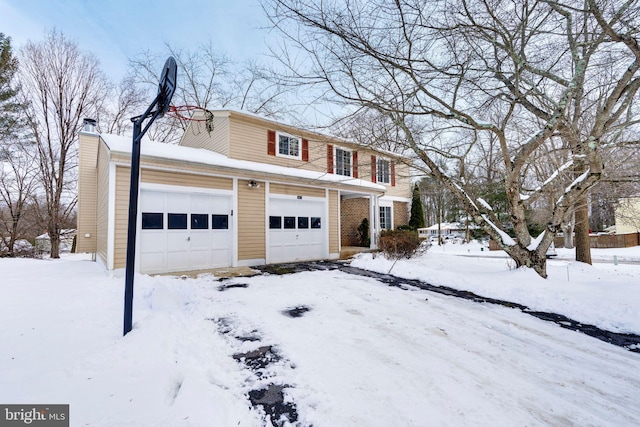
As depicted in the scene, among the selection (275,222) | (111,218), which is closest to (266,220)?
(275,222)

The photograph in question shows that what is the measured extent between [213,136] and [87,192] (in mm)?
5495

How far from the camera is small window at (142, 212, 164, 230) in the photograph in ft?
23.2

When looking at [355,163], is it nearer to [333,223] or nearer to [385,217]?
[333,223]

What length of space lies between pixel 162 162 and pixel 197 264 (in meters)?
2.87

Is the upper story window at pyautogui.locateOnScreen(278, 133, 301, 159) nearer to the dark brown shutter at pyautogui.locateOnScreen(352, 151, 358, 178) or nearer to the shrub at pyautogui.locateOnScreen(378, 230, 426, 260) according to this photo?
the dark brown shutter at pyautogui.locateOnScreen(352, 151, 358, 178)

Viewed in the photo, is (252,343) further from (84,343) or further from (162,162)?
(162,162)

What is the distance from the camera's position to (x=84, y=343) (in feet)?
9.86

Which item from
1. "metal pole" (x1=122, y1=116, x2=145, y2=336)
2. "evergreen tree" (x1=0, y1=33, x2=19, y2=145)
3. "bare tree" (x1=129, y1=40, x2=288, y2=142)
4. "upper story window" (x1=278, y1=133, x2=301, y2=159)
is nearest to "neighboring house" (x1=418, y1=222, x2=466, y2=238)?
"upper story window" (x1=278, y1=133, x2=301, y2=159)

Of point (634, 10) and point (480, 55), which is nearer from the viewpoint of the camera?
point (634, 10)

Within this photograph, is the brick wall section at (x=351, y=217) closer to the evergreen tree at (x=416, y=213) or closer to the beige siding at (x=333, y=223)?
the beige siding at (x=333, y=223)

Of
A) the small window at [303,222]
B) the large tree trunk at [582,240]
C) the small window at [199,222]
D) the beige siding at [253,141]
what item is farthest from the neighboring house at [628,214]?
the small window at [199,222]

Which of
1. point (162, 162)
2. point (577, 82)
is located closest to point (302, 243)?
point (162, 162)

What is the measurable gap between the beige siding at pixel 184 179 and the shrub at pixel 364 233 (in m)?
7.23

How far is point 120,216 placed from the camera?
21.9 ft
